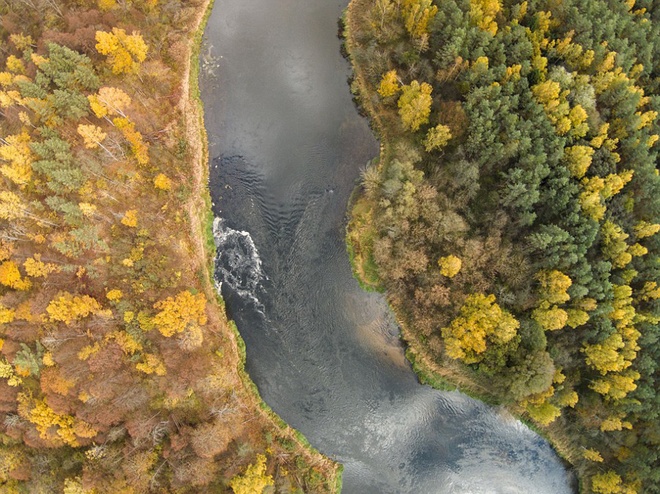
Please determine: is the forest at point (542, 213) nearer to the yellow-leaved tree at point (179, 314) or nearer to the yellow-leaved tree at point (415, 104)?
the yellow-leaved tree at point (415, 104)

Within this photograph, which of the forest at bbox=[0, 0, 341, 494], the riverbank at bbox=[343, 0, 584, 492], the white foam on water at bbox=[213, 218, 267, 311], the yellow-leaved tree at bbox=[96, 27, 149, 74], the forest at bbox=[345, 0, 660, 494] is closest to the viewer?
the forest at bbox=[345, 0, 660, 494]

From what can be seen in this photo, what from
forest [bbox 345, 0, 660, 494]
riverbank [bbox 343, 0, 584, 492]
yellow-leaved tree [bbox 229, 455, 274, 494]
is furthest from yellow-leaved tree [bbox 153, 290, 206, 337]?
forest [bbox 345, 0, 660, 494]

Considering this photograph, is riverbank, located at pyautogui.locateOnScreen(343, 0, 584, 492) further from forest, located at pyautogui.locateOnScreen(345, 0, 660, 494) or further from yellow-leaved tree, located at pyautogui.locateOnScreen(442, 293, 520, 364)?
yellow-leaved tree, located at pyautogui.locateOnScreen(442, 293, 520, 364)

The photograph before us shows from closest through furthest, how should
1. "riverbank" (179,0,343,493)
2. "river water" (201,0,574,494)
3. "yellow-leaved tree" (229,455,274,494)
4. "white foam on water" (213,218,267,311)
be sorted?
"yellow-leaved tree" (229,455,274,494) → "riverbank" (179,0,343,493) → "river water" (201,0,574,494) → "white foam on water" (213,218,267,311)

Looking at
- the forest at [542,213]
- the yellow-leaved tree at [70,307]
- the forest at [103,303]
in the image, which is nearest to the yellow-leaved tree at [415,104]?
the forest at [542,213]

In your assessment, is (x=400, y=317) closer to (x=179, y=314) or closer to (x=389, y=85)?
(x=179, y=314)

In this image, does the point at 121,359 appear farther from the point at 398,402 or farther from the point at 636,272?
the point at 636,272

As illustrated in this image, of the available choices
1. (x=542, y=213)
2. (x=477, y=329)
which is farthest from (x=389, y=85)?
(x=477, y=329)
